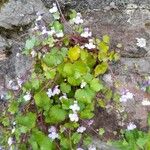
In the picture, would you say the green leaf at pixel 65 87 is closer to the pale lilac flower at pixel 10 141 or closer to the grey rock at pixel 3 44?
the pale lilac flower at pixel 10 141

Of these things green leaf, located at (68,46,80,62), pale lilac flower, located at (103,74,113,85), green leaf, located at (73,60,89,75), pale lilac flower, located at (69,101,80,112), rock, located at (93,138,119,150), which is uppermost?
green leaf, located at (68,46,80,62)

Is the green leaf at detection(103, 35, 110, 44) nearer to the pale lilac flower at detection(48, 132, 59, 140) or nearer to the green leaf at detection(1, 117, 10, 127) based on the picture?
the pale lilac flower at detection(48, 132, 59, 140)

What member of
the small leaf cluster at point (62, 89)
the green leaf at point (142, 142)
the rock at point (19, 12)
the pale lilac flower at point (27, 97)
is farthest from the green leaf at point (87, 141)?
the rock at point (19, 12)

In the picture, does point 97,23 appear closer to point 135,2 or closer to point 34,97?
point 135,2

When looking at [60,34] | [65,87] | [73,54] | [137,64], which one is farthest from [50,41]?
[137,64]

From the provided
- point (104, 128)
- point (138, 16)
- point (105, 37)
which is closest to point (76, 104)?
point (104, 128)

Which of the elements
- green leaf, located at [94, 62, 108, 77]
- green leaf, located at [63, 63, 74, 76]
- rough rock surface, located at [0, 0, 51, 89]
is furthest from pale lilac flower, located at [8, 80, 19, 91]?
green leaf, located at [94, 62, 108, 77]
